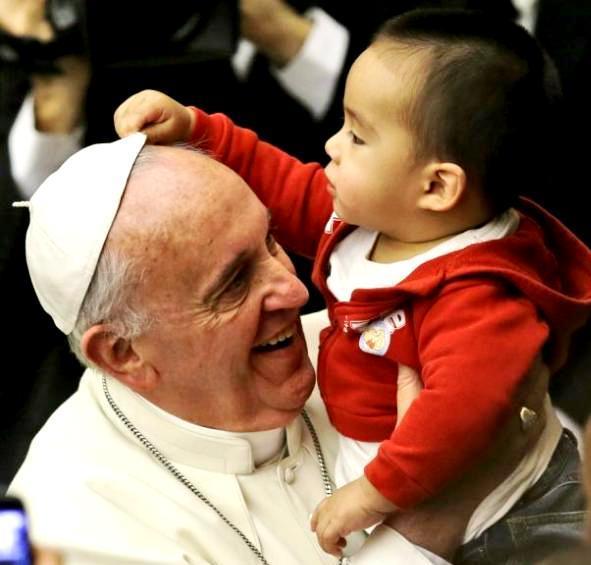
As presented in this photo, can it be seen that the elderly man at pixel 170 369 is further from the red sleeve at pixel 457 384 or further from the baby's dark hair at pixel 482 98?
the baby's dark hair at pixel 482 98

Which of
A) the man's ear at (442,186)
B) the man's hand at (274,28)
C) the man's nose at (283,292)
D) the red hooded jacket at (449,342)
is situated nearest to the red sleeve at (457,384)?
the red hooded jacket at (449,342)

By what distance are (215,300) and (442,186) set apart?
396mm

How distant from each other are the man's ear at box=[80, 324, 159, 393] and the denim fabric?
0.56 metres

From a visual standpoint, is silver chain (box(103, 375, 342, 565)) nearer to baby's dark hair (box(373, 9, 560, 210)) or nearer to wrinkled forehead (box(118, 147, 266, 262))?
wrinkled forehead (box(118, 147, 266, 262))

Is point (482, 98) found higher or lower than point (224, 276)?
higher

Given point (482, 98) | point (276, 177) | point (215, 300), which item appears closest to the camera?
point (482, 98)

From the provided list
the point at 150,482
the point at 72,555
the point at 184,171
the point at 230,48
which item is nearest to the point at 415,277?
the point at 184,171

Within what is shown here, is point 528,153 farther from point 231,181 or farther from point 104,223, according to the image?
point 104,223

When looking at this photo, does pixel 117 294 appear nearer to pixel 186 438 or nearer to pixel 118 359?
pixel 118 359

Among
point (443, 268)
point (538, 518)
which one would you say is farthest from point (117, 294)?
point (538, 518)

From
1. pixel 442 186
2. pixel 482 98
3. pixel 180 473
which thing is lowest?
pixel 180 473

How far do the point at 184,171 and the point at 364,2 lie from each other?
81cm

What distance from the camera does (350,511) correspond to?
139 cm

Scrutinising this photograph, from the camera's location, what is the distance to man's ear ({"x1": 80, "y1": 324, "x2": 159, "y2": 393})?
151 centimetres
